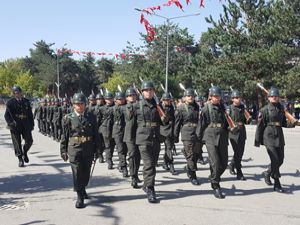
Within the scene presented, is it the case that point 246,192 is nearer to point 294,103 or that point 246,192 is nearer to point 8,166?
point 8,166

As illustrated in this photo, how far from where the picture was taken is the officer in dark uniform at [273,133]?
8.08 metres

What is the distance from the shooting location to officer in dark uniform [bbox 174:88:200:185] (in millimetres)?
8977

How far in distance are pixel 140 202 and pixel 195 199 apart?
96 centimetres

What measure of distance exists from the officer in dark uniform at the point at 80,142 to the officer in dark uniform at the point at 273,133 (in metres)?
3.29

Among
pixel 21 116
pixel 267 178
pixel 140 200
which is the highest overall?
pixel 21 116

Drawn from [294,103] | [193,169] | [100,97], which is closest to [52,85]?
[294,103]

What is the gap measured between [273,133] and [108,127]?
4.60 metres

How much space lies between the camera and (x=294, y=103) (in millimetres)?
31391

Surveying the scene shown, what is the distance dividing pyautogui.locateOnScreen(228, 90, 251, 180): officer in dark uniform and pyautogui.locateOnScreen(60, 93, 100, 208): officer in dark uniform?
3543 mm

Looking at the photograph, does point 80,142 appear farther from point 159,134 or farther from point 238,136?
point 238,136

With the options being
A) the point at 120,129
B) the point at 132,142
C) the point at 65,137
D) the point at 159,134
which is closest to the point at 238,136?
the point at 159,134

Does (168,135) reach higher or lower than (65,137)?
lower

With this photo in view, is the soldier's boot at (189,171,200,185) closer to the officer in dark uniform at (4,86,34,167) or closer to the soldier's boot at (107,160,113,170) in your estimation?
the soldier's boot at (107,160,113,170)

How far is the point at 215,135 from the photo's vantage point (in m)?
7.85
